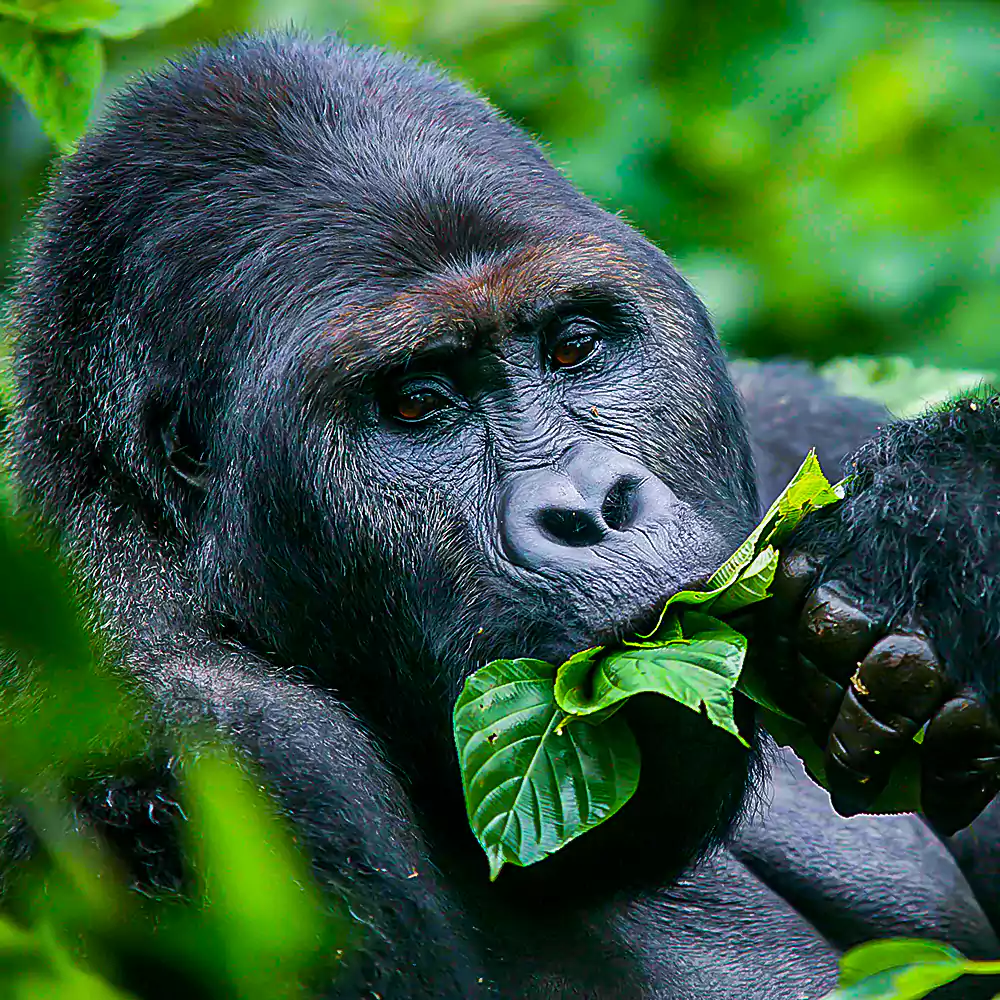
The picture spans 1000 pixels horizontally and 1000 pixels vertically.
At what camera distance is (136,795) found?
2242mm

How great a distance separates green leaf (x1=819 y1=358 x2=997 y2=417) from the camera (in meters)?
4.02

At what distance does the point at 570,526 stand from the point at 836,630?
0.41 meters

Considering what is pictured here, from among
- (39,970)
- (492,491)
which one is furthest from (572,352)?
(39,970)

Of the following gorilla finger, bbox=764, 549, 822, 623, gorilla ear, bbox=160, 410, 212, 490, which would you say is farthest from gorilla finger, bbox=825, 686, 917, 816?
gorilla ear, bbox=160, 410, 212, 490

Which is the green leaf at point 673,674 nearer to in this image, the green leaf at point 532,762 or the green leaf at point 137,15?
the green leaf at point 532,762

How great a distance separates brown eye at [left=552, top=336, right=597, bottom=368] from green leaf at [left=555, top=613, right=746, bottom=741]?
57 centimetres

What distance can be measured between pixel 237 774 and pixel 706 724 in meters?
0.69

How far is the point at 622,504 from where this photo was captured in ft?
7.23

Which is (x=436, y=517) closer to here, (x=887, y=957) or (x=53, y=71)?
(x=53, y=71)

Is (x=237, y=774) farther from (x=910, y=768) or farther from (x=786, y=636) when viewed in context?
(x=910, y=768)

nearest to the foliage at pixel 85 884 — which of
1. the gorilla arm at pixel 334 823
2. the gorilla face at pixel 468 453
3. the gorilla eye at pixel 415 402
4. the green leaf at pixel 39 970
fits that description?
the green leaf at pixel 39 970

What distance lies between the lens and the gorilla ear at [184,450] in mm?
2648

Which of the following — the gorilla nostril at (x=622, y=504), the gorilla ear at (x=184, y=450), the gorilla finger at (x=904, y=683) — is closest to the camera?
the gorilla finger at (x=904, y=683)

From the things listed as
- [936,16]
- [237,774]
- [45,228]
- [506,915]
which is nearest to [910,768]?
[506,915]
